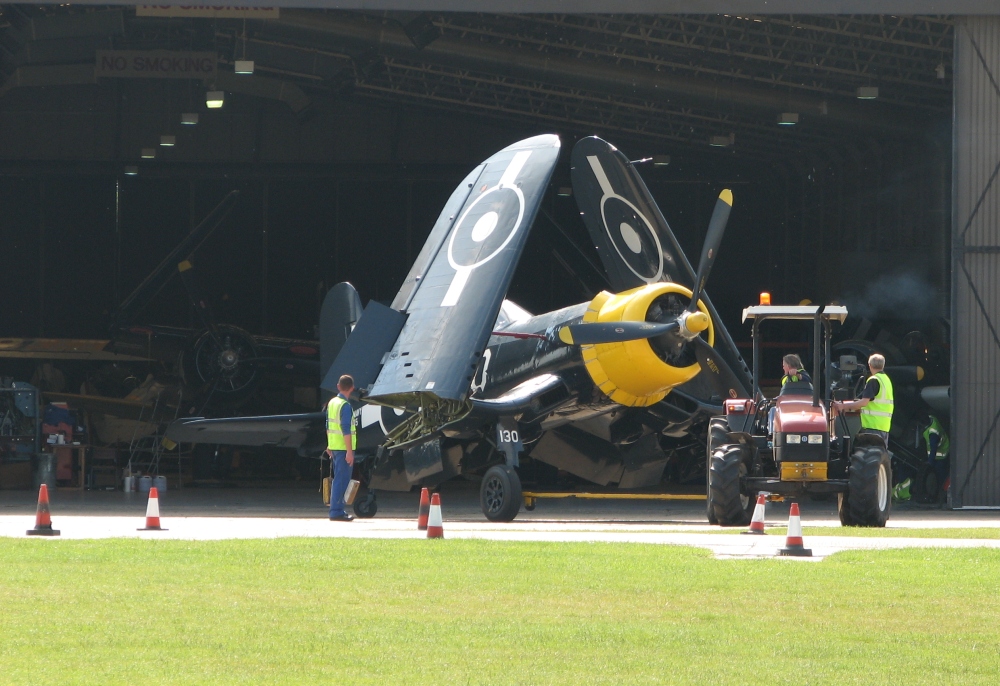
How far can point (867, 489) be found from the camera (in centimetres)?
1385

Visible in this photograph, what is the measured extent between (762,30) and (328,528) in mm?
13357

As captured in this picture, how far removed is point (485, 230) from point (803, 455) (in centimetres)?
548

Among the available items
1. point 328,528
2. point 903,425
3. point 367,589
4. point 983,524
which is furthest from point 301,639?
point 903,425

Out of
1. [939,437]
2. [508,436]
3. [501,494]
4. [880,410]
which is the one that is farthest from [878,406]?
[939,437]

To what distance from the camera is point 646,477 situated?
60.0 ft

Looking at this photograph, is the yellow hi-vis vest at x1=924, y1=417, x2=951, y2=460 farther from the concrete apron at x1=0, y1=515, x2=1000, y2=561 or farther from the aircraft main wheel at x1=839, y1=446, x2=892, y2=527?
Result: the aircraft main wheel at x1=839, y1=446, x2=892, y2=527

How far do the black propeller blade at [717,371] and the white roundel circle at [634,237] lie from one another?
1.72 m

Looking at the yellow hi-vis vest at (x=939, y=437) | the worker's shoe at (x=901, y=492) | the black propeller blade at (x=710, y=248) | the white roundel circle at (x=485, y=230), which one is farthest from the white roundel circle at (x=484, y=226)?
the yellow hi-vis vest at (x=939, y=437)

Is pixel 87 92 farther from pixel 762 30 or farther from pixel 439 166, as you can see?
pixel 762 30

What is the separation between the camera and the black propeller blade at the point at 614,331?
53.2ft

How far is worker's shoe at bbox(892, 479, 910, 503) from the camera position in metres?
21.5

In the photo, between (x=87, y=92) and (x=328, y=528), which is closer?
(x=328, y=528)

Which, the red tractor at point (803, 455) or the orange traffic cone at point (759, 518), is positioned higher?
the red tractor at point (803, 455)

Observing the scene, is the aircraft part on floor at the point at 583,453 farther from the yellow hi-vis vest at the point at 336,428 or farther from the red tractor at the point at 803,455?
the yellow hi-vis vest at the point at 336,428
